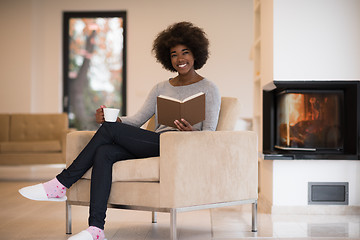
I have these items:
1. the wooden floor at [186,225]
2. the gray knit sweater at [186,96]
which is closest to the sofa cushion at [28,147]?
the wooden floor at [186,225]

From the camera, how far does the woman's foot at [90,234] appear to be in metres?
2.34

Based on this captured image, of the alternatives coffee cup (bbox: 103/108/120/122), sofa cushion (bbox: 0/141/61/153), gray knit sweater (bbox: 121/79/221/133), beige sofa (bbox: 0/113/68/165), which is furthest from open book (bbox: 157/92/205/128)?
beige sofa (bbox: 0/113/68/165)

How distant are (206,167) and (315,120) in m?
1.32

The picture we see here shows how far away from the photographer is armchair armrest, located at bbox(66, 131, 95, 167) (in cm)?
280

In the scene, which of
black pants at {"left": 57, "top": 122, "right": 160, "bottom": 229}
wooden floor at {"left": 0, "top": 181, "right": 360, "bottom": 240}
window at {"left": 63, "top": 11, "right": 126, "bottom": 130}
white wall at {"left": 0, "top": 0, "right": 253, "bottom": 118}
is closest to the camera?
black pants at {"left": 57, "top": 122, "right": 160, "bottom": 229}

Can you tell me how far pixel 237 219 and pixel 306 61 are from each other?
1199 mm

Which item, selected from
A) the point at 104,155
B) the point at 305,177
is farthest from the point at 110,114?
the point at 305,177

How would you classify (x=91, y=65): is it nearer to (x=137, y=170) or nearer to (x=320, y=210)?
(x=320, y=210)

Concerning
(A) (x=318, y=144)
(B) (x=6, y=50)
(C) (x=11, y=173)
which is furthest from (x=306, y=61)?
(B) (x=6, y=50)

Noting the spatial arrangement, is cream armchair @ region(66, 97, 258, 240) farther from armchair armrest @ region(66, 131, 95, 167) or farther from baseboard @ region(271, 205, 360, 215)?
baseboard @ region(271, 205, 360, 215)

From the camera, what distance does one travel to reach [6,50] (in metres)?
7.46

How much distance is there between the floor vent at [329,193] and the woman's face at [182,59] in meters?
1.29

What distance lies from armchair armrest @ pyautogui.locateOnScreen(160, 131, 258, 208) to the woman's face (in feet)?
1.75

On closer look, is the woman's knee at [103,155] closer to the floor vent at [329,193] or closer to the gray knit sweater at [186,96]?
the gray knit sweater at [186,96]
